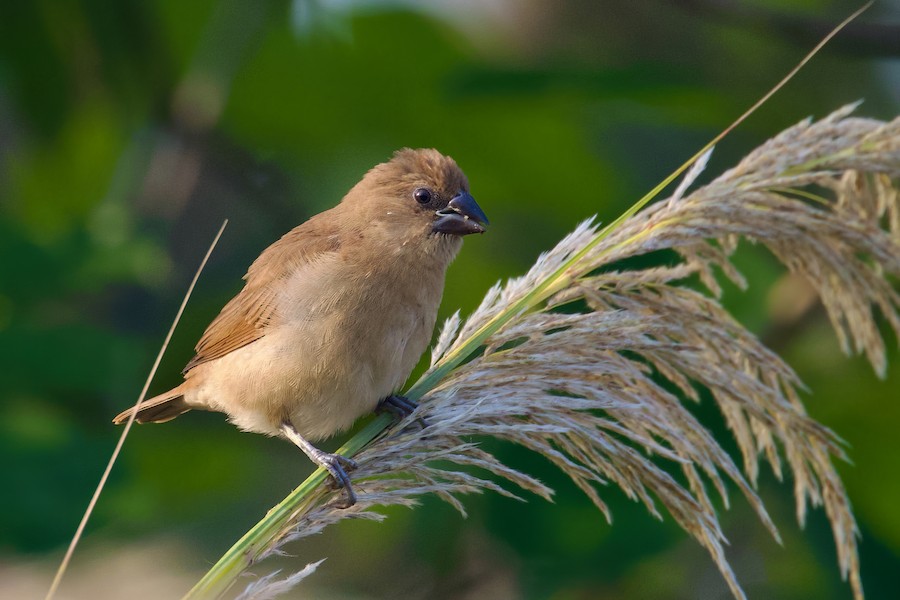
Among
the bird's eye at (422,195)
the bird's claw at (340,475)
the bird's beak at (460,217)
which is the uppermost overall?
the bird's eye at (422,195)

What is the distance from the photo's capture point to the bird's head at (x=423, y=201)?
10.2 feet

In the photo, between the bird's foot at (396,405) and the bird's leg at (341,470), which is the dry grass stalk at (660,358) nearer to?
the bird's leg at (341,470)

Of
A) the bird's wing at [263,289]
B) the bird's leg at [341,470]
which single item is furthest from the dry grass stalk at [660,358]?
the bird's wing at [263,289]

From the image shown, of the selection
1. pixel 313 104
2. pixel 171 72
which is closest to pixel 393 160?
pixel 313 104

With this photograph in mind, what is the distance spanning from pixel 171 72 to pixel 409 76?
1077 mm

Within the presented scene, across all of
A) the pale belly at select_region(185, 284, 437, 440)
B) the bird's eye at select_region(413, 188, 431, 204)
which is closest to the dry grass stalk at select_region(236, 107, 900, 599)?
the pale belly at select_region(185, 284, 437, 440)

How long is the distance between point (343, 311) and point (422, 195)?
1.55 feet

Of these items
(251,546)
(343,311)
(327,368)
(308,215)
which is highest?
(308,215)

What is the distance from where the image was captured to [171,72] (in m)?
4.56

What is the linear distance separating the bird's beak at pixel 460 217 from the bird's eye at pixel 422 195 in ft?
0.19

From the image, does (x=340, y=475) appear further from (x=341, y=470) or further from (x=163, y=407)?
(x=163, y=407)

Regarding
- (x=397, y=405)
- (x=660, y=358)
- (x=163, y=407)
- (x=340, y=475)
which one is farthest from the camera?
(x=163, y=407)

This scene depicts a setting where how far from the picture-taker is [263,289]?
10.6 ft

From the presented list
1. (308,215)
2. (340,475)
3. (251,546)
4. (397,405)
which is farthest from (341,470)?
(308,215)
